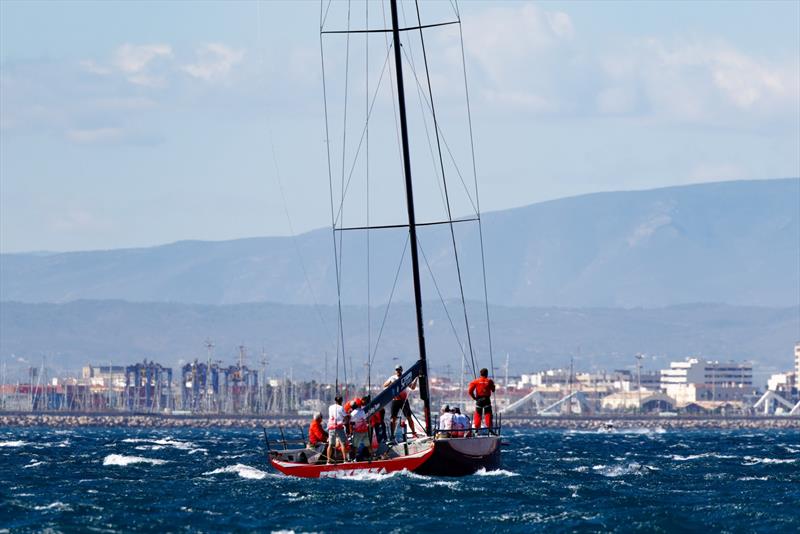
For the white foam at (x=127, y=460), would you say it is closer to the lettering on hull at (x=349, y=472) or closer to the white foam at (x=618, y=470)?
the white foam at (x=618, y=470)

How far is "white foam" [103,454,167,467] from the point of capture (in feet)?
311


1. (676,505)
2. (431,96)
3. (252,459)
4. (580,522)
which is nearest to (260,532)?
(580,522)

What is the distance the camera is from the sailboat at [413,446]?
69.3 m

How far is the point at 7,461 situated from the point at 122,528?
4662cm

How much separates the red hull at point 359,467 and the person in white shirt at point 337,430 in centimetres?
57

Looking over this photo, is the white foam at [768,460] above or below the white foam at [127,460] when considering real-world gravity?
below

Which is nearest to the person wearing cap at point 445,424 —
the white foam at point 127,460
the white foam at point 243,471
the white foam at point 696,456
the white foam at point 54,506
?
the white foam at point 243,471

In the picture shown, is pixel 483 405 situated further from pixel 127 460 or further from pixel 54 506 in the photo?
pixel 127 460

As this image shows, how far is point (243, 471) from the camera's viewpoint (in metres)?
82.1

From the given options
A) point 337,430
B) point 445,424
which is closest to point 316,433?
point 337,430

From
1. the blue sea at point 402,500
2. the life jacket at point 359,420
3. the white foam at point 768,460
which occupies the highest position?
the life jacket at point 359,420

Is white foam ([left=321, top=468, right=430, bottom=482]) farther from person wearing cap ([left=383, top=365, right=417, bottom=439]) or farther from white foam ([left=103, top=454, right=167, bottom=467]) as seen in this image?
white foam ([left=103, top=454, right=167, bottom=467])

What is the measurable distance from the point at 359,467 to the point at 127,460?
3082cm

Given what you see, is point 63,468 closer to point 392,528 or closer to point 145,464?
point 145,464
